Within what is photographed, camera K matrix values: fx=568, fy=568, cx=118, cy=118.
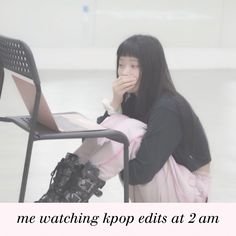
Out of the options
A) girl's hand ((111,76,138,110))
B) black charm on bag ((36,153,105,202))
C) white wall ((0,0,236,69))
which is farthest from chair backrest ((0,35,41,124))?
white wall ((0,0,236,69))

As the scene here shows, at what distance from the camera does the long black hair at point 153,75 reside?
1774 mm

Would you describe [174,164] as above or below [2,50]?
below

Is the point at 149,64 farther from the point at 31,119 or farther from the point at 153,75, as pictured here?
the point at 31,119

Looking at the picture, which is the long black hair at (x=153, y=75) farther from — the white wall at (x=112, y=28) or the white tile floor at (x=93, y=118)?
the white wall at (x=112, y=28)

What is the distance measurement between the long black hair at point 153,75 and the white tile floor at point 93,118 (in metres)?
0.88

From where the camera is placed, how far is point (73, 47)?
8.20 m

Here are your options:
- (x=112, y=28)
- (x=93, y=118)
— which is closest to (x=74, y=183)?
(x=93, y=118)

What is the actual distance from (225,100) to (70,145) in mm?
2288

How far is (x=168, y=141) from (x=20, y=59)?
1.70ft

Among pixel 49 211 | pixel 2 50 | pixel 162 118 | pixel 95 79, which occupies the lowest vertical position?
pixel 95 79

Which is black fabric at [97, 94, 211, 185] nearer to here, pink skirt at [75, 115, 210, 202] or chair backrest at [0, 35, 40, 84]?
pink skirt at [75, 115, 210, 202]

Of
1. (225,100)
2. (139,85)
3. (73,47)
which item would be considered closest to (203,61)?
(73,47)

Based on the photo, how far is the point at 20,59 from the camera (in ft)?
5.01

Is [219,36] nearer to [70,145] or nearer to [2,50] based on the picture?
[70,145]
